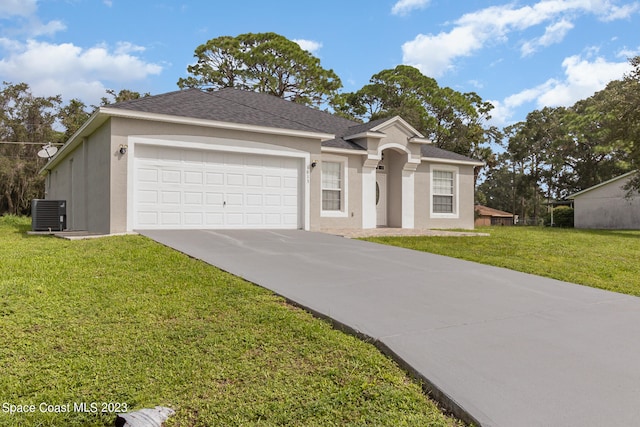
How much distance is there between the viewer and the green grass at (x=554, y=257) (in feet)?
24.2

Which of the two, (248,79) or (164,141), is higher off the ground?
(248,79)

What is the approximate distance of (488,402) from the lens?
2.84 metres

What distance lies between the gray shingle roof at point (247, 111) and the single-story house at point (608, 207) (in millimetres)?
16136

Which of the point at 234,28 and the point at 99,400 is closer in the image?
the point at 99,400

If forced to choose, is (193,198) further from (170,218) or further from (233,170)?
(233,170)

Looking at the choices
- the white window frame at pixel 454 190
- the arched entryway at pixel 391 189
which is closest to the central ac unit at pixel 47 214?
the arched entryway at pixel 391 189

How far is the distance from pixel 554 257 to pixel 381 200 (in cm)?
858

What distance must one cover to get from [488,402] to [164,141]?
34.0 feet

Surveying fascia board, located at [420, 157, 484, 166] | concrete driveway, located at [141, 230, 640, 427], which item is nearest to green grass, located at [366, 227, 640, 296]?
concrete driveway, located at [141, 230, 640, 427]

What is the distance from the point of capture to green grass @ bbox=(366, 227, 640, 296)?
291 inches

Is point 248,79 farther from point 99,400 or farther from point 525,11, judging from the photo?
point 99,400

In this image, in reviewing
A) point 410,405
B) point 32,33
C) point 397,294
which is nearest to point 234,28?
point 32,33

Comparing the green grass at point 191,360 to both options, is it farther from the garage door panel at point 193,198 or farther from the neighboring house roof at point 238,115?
the neighboring house roof at point 238,115

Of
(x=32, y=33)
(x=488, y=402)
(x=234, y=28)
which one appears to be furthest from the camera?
(x=234, y=28)
